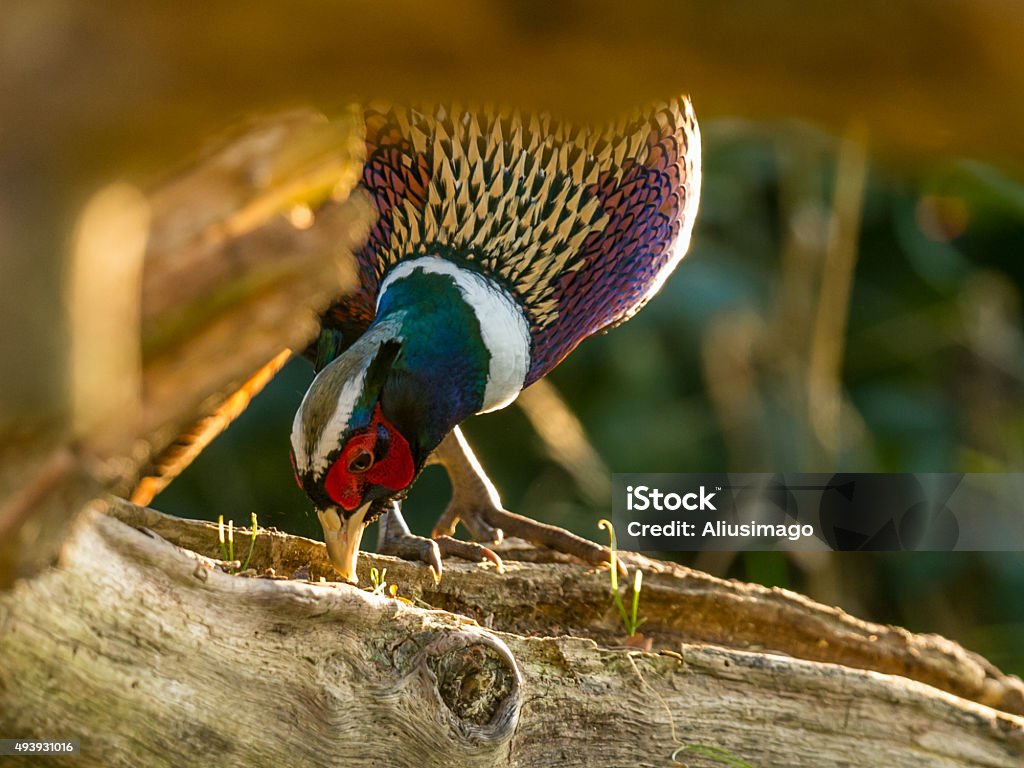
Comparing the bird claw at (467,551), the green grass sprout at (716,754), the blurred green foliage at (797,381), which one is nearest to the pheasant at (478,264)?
the bird claw at (467,551)

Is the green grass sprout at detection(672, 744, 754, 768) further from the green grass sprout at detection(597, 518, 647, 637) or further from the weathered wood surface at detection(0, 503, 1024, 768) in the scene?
the green grass sprout at detection(597, 518, 647, 637)

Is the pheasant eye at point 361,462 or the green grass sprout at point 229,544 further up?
the pheasant eye at point 361,462

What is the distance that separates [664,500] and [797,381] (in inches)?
41.5

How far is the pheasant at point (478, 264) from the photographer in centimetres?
279

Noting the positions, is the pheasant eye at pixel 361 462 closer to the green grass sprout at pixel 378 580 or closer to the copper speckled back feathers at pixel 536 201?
the green grass sprout at pixel 378 580

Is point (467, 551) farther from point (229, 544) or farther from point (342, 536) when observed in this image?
point (229, 544)

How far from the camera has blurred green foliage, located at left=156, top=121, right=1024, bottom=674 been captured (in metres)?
5.34

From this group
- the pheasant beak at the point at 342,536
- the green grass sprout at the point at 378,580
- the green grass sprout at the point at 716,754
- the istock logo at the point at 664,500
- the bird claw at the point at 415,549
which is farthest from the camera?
the istock logo at the point at 664,500

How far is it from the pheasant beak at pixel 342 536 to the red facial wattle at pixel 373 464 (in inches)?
1.2

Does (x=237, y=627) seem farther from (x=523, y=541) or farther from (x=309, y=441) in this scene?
(x=523, y=541)

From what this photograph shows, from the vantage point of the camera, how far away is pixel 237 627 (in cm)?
203

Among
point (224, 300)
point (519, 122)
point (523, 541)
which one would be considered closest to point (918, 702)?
point (523, 541)

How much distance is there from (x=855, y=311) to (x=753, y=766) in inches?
164
